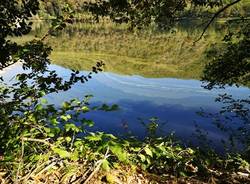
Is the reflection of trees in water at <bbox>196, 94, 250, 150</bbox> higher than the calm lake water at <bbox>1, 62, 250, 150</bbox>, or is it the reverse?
the reflection of trees in water at <bbox>196, 94, 250, 150</bbox>

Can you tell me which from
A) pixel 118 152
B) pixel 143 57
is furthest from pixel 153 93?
pixel 118 152

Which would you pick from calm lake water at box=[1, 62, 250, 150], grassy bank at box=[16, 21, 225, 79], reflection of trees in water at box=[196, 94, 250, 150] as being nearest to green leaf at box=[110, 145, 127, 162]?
reflection of trees in water at box=[196, 94, 250, 150]

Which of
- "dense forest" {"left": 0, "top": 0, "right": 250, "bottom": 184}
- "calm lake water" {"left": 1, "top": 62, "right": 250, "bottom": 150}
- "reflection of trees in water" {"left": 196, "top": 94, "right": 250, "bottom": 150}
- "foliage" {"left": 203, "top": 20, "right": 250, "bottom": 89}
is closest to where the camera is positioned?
"dense forest" {"left": 0, "top": 0, "right": 250, "bottom": 184}

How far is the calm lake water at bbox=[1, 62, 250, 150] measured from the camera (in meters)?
28.6

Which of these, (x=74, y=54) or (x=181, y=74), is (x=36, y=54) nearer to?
(x=181, y=74)

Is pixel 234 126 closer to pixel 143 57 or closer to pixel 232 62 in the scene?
pixel 232 62

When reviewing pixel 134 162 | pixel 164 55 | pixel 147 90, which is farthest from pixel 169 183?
pixel 164 55

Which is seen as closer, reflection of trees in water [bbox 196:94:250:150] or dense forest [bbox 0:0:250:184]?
dense forest [bbox 0:0:250:184]

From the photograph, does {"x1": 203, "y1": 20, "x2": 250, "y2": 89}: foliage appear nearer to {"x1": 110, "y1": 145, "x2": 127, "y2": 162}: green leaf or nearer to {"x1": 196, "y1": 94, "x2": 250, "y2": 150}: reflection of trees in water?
{"x1": 196, "y1": 94, "x2": 250, "y2": 150}: reflection of trees in water

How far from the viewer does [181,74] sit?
49.8m

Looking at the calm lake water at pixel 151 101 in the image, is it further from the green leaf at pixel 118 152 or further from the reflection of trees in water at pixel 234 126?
the green leaf at pixel 118 152

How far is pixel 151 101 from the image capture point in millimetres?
37094

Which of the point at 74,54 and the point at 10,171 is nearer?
the point at 10,171

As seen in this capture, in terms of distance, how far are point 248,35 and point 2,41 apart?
9.01m
